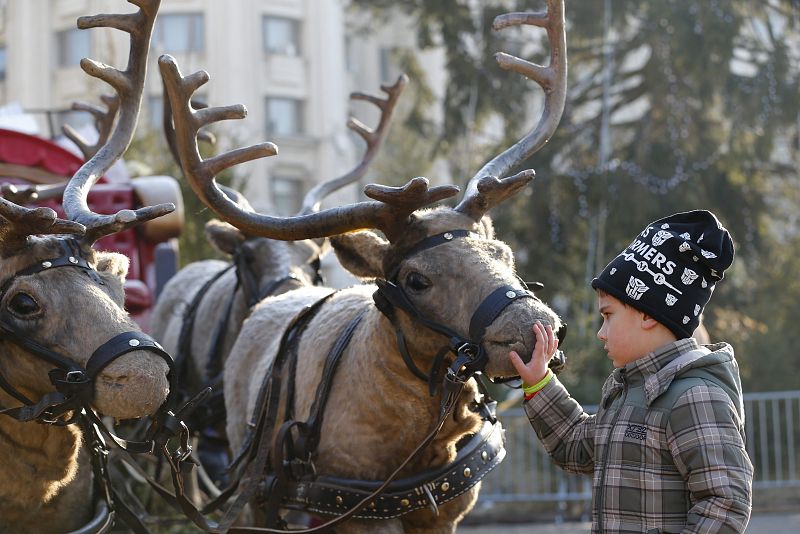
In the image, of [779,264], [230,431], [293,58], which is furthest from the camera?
[293,58]

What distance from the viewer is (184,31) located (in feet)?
105

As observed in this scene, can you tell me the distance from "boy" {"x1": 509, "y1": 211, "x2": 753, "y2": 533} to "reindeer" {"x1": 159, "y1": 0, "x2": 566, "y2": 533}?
487mm

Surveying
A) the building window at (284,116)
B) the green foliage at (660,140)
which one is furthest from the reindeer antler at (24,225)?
the building window at (284,116)

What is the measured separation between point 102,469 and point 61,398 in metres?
0.85

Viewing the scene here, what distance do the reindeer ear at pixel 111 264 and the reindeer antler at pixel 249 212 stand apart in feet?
2.32

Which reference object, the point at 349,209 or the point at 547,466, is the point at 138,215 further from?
the point at 547,466

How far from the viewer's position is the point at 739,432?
362 cm

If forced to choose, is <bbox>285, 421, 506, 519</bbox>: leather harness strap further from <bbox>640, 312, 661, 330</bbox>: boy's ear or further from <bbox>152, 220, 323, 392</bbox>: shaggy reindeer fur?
<bbox>152, 220, 323, 392</bbox>: shaggy reindeer fur

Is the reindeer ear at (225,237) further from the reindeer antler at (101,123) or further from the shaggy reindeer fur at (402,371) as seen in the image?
the shaggy reindeer fur at (402,371)

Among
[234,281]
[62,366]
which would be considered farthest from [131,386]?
[234,281]

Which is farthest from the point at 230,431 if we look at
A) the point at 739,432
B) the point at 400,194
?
the point at 739,432

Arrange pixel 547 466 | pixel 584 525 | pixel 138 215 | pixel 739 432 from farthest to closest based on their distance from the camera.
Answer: pixel 547 466 → pixel 584 525 → pixel 138 215 → pixel 739 432

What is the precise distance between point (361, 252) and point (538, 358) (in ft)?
3.96

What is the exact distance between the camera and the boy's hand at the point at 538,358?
13.7 ft
